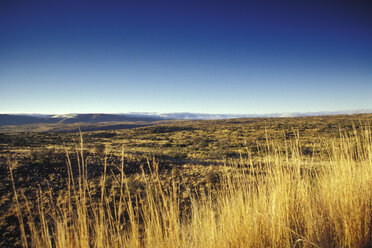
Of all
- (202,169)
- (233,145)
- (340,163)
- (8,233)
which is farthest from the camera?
(233,145)

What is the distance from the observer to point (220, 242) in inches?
68.4

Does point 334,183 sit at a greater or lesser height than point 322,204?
greater

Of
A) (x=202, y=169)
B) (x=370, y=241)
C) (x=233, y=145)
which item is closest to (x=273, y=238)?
(x=370, y=241)

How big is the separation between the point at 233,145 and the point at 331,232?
14971 millimetres

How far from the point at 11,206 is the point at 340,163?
273 inches

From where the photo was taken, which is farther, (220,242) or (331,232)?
(331,232)

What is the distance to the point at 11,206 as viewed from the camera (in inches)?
175

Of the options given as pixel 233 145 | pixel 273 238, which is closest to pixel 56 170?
pixel 273 238

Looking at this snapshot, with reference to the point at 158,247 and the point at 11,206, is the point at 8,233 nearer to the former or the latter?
the point at 11,206

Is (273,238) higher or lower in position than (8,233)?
higher

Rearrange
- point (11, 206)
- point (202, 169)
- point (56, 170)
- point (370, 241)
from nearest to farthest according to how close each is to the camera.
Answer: point (370, 241), point (11, 206), point (56, 170), point (202, 169)

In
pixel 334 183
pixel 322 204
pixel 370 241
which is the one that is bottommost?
pixel 370 241

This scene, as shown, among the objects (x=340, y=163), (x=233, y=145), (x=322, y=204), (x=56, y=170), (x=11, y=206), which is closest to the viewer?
(x=322, y=204)

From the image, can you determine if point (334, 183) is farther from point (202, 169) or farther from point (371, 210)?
point (202, 169)
